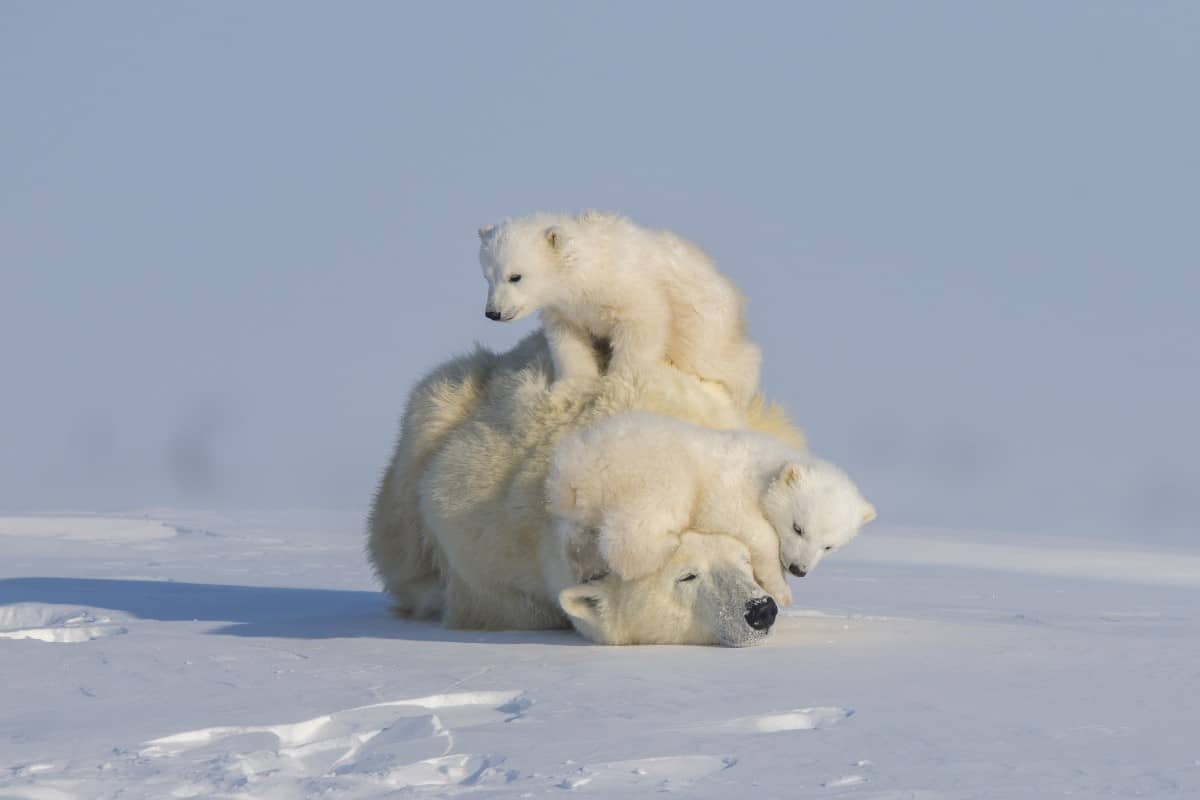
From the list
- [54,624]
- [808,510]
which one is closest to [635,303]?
[808,510]

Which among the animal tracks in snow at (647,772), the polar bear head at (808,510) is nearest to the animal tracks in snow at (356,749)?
the animal tracks in snow at (647,772)

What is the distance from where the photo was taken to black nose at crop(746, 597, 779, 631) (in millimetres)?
A: 5965

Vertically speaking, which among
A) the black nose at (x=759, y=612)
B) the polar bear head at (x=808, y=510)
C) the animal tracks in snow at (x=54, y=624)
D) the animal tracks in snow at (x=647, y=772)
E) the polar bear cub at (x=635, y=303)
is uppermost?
the polar bear cub at (x=635, y=303)

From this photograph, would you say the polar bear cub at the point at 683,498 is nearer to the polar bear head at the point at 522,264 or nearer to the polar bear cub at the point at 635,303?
the polar bear cub at the point at 635,303

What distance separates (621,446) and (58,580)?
506 cm

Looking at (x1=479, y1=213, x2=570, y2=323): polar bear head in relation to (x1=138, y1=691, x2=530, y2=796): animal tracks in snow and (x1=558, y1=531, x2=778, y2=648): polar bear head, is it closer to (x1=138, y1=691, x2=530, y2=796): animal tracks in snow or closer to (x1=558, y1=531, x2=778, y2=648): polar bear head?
(x1=558, y1=531, x2=778, y2=648): polar bear head

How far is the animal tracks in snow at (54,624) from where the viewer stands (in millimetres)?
6750

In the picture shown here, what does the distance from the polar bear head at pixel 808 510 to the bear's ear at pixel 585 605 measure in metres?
0.76

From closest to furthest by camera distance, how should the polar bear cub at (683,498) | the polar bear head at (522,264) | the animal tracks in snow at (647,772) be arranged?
the animal tracks in snow at (647,772) → the polar bear cub at (683,498) → the polar bear head at (522,264)

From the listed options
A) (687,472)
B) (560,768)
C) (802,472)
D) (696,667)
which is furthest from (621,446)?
(560,768)

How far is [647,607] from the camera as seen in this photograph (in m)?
6.16

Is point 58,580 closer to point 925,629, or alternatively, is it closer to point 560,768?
point 925,629

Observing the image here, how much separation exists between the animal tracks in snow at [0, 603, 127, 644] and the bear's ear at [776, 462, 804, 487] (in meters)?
2.81

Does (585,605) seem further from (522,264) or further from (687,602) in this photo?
(522,264)
